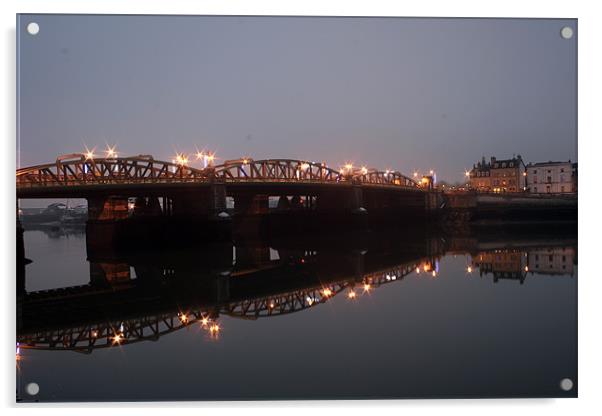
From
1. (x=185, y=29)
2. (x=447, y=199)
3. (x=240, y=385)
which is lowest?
(x=240, y=385)

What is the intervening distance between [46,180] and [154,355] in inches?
305

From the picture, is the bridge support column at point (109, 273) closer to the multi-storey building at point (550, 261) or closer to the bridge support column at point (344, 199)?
the multi-storey building at point (550, 261)

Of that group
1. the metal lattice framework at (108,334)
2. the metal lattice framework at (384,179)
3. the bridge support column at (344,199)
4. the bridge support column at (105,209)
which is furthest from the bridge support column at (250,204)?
the metal lattice framework at (108,334)

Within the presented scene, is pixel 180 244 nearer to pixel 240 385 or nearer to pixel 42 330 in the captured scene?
pixel 42 330

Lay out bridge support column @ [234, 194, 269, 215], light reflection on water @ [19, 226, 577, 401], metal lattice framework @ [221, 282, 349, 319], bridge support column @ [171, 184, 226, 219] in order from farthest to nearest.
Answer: bridge support column @ [234, 194, 269, 215]
bridge support column @ [171, 184, 226, 219]
metal lattice framework @ [221, 282, 349, 319]
light reflection on water @ [19, 226, 577, 401]

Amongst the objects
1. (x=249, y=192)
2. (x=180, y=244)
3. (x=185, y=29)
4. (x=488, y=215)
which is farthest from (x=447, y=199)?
(x=185, y=29)

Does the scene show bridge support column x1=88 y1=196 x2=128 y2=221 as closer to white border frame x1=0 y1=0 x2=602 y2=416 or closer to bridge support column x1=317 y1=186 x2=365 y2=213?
white border frame x1=0 y1=0 x2=602 y2=416

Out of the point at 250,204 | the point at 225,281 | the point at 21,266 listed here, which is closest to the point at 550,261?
the point at 225,281

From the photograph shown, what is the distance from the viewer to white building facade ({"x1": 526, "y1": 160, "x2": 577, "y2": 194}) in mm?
6956

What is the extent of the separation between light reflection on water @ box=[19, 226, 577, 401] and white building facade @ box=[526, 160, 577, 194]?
97 centimetres

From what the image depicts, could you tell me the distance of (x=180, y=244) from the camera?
52.3 feet

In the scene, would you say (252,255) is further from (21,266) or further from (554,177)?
(554,177)

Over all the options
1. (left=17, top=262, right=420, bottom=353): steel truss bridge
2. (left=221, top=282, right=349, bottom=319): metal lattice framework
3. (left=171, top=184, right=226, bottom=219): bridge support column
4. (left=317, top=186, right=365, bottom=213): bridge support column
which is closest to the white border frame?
(left=17, top=262, right=420, bottom=353): steel truss bridge

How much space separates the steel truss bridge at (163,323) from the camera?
261 inches
